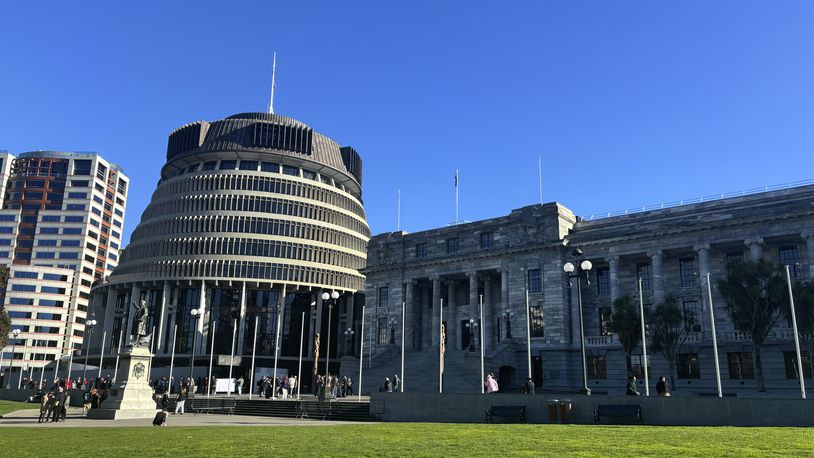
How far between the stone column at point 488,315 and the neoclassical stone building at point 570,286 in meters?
0.16

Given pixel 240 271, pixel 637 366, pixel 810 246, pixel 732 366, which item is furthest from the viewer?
pixel 240 271

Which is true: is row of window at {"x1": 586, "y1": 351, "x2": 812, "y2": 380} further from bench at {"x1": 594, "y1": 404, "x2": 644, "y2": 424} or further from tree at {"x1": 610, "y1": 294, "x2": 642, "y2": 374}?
bench at {"x1": 594, "y1": 404, "x2": 644, "y2": 424}

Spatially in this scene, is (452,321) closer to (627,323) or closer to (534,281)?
(534,281)

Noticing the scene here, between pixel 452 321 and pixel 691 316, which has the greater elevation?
pixel 452 321

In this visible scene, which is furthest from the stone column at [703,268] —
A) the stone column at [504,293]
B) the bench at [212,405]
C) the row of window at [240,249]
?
the row of window at [240,249]

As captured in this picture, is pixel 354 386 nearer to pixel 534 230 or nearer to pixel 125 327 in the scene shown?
pixel 534 230

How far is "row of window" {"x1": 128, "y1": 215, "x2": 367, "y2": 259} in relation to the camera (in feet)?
329

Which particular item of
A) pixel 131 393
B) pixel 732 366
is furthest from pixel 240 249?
pixel 732 366

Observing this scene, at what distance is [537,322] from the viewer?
2586 inches

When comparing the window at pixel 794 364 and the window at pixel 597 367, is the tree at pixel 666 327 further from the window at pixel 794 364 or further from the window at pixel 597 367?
the window at pixel 597 367

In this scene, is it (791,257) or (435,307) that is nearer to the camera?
(791,257)

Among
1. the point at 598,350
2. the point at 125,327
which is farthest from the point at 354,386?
the point at 125,327

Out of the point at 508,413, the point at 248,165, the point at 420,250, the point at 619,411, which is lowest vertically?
the point at 508,413

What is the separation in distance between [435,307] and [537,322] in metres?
12.1
